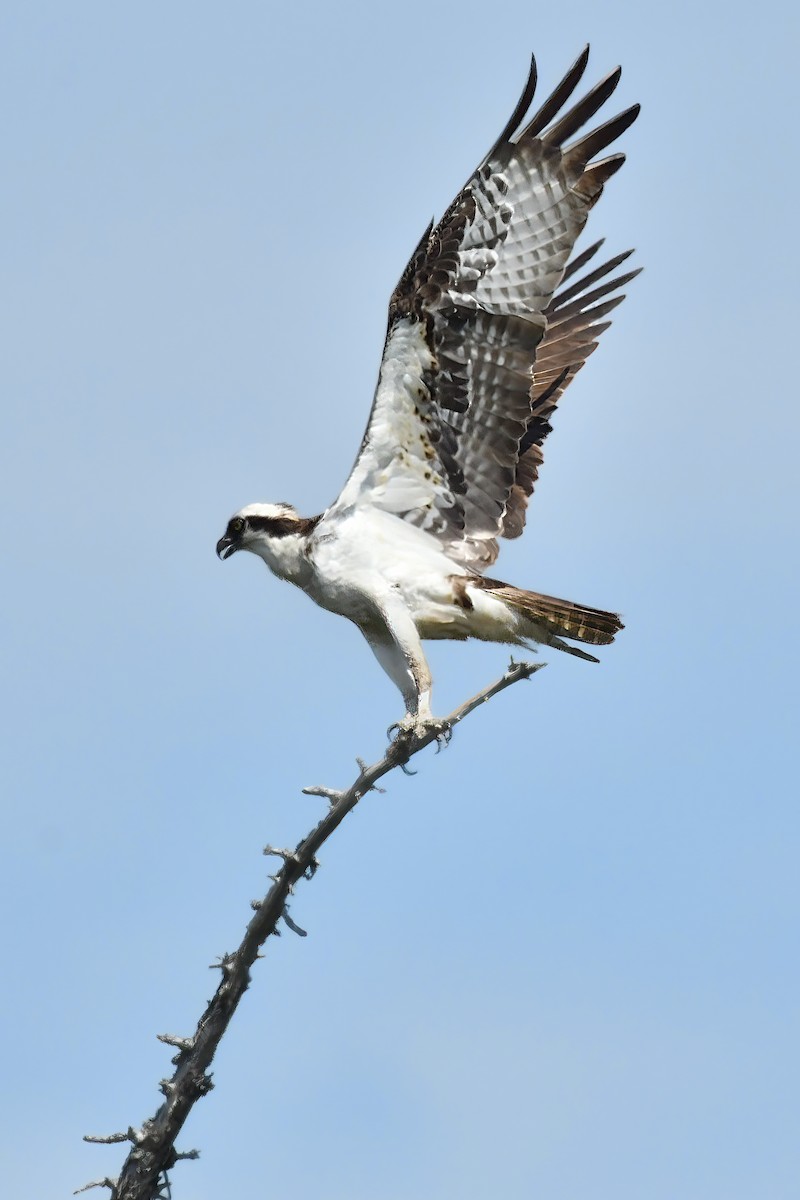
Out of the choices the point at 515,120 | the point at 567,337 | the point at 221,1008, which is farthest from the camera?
the point at 567,337

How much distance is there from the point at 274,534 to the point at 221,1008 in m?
3.37

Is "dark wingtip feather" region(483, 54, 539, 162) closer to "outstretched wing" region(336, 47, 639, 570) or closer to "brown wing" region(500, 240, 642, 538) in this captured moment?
"outstretched wing" region(336, 47, 639, 570)

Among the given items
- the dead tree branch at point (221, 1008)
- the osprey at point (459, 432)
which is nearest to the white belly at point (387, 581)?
the osprey at point (459, 432)

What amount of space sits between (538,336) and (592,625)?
5.50ft

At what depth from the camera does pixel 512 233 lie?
8656 mm

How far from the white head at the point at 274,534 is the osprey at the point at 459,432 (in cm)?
1

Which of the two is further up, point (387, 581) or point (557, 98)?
point (557, 98)

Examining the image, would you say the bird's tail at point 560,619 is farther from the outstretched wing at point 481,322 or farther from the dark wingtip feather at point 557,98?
the dark wingtip feather at point 557,98

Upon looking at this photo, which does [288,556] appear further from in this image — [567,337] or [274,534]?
[567,337]

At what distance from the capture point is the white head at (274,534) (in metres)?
9.17

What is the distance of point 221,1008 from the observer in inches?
263

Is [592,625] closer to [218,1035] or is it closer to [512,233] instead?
[512,233]

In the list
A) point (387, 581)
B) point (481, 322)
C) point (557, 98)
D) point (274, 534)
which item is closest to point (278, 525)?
point (274, 534)

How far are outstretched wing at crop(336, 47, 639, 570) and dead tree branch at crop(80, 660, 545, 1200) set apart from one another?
8.42ft
